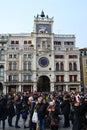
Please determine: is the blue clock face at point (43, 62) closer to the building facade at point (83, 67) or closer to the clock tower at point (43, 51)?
the clock tower at point (43, 51)

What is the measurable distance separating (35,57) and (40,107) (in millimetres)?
56014

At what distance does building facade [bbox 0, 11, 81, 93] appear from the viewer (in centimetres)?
6894

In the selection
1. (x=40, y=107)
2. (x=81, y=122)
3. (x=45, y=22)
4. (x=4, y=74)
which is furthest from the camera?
(x=45, y=22)

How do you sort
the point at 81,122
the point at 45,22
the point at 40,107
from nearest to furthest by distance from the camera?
the point at 81,122
the point at 40,107
the point at 45,22

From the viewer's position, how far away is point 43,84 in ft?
235

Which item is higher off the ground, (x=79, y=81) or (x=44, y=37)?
(x=44, y=37)

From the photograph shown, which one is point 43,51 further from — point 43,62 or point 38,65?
point 38,65

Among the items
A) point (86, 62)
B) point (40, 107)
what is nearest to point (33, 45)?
point (86, 62)

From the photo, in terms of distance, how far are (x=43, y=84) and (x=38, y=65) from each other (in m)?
5.35

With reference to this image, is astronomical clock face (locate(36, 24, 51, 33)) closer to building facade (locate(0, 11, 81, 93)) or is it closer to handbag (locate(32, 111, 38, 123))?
building facade (locate(0, 11, 81, 93))

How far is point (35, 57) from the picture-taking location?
6994 cm

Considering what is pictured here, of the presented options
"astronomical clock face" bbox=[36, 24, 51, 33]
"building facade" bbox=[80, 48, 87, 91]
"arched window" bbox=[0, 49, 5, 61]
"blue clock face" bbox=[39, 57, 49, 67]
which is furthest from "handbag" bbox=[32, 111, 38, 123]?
"building facade" bbox=[80, 48, 87, 91]

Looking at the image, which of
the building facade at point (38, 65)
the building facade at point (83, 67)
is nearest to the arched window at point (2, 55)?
the building facade at point (38, 65)

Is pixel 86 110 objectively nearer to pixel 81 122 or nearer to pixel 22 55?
pixel 81 122
